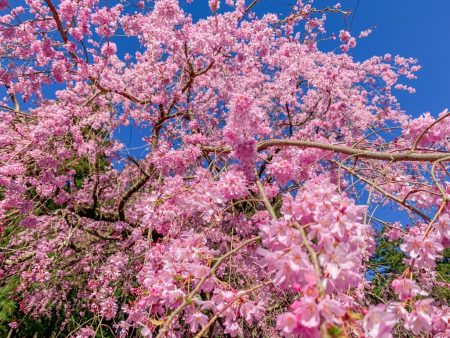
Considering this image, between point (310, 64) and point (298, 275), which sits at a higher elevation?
point (310, 64)

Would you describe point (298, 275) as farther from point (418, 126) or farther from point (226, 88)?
point (226, 88)

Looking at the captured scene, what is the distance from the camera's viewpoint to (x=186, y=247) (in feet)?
7.29

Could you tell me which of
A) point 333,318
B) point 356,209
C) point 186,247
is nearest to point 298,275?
point 333,318

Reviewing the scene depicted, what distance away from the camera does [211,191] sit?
2646 millimetres

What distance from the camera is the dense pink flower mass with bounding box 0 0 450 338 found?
160 cm

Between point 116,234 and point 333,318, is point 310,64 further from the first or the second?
point 333,318

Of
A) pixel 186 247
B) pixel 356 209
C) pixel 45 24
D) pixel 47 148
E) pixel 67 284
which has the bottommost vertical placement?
pixel 67 284

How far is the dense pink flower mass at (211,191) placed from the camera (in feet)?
5.26

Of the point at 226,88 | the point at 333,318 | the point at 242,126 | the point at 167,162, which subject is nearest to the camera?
the point at 333,318

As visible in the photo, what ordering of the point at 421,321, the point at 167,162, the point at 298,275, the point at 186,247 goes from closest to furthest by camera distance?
1. the point at 298,275
2. the point at 421,321
3. the point at 186,247
4. the point at 167,162

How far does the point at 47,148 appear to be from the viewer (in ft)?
14.4

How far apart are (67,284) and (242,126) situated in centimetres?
439

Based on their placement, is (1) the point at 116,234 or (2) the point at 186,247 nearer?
(2) the point at 186,247

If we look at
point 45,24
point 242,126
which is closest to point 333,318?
point 242,126
